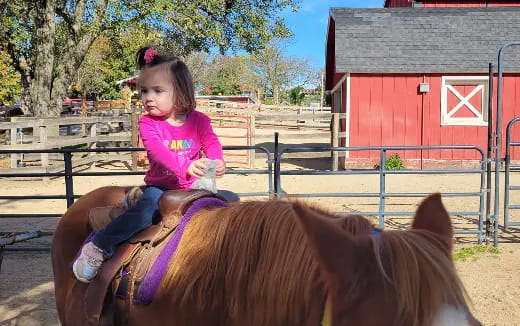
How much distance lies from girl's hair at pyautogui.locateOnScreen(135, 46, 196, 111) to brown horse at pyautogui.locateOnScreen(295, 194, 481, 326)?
1141mm

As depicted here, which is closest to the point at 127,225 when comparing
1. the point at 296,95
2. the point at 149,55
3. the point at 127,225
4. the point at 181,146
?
the point at 127,225

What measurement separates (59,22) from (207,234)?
21.0 m

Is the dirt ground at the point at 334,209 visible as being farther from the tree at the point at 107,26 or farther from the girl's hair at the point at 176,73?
the tree at the point at 107,26

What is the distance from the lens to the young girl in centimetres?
177

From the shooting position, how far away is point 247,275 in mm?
1346

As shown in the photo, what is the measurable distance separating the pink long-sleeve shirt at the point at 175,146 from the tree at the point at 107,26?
12.4 m

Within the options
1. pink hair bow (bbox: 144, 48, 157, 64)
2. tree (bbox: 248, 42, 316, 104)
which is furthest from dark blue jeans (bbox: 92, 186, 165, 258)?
tree (bbox: 248, 42, 316, 104)

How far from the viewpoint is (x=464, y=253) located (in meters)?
5.39

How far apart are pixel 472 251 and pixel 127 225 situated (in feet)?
16.0

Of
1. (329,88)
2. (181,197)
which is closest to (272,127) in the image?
(329,88)

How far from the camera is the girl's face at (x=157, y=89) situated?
6.34 ft

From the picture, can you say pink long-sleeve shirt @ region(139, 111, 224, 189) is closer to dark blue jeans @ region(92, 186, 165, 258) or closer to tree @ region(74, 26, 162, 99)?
dark blue jeans @ region(92, 186, 165, 258)

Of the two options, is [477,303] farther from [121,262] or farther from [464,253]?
[121,262]

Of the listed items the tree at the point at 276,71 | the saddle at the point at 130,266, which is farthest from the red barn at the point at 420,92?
the tree at the point at 276,71
